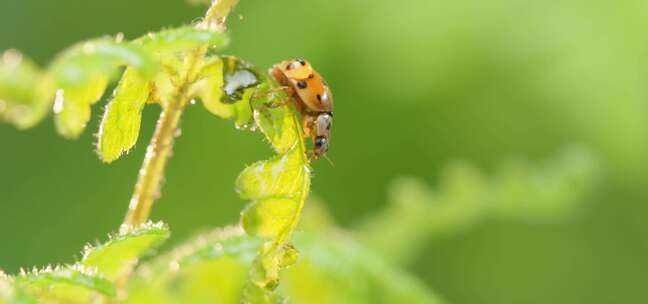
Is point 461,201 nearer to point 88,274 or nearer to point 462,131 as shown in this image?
point 462,131

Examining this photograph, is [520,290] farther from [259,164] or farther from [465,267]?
[259,164]

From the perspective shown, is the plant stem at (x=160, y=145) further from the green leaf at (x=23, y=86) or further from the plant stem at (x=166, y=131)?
the green leaf at (x=23, y=86)

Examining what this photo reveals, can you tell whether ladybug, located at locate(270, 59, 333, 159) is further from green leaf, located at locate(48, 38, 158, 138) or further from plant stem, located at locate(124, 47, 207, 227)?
green leaf, located at locate(48, 38, 158, 138)

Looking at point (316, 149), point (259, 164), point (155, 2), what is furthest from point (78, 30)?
point (259, 164)

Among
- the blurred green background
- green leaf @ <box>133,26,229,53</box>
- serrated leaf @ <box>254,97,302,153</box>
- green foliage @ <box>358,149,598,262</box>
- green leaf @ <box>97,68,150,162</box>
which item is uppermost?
the blurred green background

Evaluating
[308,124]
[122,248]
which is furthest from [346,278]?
[122,248]

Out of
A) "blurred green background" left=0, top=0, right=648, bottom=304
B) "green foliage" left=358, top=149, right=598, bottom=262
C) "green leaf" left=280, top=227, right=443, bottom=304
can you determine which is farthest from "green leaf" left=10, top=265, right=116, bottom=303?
"blurred green background" left=0, top=0, right=648, bottom=304

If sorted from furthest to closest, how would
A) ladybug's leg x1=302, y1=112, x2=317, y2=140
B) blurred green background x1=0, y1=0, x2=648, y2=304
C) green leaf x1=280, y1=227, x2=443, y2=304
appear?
blurred green background x1=0, y1=0, x2=648, y2=304 < green leaf x1=280, y1=227, x2=443, y2=304 < ladybug's leg x1=302, y1=112, x2=317, y2=140

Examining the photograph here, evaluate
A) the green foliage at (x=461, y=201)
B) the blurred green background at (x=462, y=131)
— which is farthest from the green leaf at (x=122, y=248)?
the blurred green background at (x=462, y=131)
